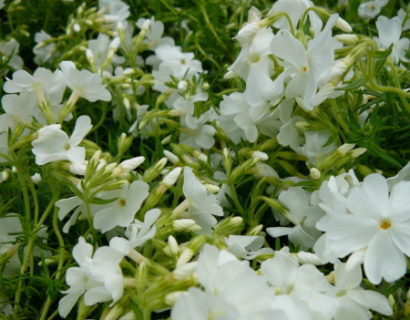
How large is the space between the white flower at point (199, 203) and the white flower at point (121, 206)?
8 centimetres

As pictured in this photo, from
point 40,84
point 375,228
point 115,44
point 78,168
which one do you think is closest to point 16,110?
point 40,84

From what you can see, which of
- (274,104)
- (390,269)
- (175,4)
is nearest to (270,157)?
(274,104)

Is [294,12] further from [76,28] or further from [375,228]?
[76,28]

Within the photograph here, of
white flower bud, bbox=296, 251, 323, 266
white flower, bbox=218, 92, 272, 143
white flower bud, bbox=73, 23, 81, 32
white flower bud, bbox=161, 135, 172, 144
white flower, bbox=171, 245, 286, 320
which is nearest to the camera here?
white flower, bbox=171, 245, 286, 320

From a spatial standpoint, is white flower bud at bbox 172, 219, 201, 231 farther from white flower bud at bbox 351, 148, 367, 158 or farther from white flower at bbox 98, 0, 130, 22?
white flower at bbox 98, 0, 130, 22

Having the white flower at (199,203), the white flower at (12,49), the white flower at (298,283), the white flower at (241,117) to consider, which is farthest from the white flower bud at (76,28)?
the white flower at (298,283)

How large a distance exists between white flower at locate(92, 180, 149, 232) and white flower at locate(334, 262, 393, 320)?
403 mm

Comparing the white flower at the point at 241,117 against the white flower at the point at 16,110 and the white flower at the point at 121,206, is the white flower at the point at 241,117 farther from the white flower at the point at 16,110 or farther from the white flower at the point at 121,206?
the white flower at the point at 16,110

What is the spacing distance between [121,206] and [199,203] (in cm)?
15

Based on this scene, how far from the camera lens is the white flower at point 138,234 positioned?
105 centimetres

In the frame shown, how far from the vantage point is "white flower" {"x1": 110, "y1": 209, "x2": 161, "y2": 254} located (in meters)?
1.05

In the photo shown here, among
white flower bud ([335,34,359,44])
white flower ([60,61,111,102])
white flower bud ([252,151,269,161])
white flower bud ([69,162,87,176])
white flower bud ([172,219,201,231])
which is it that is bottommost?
white flower bud ([172,219,201,231])

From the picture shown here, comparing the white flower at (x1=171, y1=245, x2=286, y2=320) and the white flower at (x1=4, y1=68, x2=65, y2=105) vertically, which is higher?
the white flower at (x1=4, y1=68, x2=65, y2=105)

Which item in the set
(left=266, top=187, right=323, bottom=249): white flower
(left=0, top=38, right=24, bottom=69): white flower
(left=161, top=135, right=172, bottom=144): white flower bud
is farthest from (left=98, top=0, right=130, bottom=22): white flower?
(left=266, top=187, right=323, bottom=249): white flower
